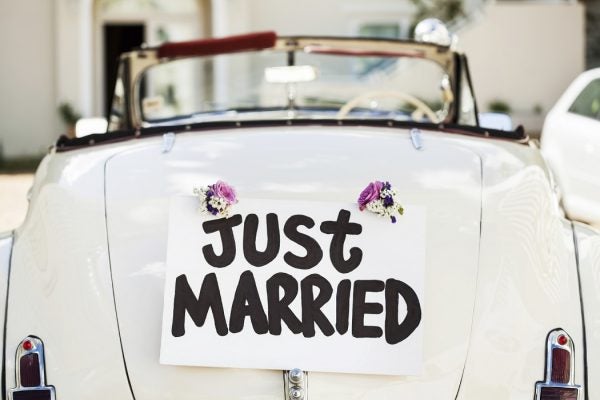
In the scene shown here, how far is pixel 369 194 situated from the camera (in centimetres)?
256

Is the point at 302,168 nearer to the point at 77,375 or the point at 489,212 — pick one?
the point at 489,212

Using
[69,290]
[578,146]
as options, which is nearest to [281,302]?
[69,290]

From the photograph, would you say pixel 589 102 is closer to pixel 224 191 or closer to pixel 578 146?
pixel 578 146

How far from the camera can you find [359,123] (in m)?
3.04

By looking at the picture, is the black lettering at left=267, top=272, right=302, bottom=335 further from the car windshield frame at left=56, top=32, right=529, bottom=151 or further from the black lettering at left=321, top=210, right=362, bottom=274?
the car windshield frame at left=56, top=32, right=529, bottom=151

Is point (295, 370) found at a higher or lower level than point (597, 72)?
lower

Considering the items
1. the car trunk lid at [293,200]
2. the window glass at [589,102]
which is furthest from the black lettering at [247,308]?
the window glass at [589,102]

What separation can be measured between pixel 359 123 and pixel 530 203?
603 mm

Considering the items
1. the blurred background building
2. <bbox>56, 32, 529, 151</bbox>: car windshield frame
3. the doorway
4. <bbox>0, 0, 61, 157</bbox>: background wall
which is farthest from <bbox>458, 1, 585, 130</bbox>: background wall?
<bbox>56, 32, 529, 151</bbox>: car windshield frame

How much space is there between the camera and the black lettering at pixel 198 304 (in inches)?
97.7

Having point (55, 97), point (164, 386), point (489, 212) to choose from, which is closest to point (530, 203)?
point (489, 212)

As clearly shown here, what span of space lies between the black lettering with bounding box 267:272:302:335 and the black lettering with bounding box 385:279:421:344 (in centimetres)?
23

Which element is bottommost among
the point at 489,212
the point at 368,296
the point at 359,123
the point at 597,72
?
the point at 368,296

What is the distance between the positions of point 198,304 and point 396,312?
0.50 meters
